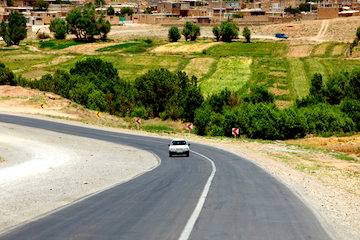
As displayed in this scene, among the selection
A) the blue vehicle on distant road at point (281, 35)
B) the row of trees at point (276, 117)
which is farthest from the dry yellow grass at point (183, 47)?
the row of trees at point (276, 117)

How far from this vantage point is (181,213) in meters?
17.3

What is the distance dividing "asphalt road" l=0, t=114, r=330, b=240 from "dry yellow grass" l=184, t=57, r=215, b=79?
80.1 m

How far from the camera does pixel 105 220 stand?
16094 millimetres

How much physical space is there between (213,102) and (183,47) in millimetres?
64158

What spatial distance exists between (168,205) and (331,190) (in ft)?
31.3

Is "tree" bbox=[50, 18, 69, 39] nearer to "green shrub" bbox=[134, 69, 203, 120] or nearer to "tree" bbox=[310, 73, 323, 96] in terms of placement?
"green shrub" bbox=[134, 69, 203, 120]

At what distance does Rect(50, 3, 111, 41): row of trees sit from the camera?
545ft

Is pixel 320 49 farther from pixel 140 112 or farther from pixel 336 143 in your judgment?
pixel 336 143

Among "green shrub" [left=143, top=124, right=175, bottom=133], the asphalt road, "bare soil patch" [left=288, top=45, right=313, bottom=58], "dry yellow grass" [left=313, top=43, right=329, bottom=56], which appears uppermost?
the asphalt road

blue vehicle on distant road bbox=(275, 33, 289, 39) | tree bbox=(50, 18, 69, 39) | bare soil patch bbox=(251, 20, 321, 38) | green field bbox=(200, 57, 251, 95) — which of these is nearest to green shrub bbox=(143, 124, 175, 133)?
green field bbox=(200, 57, 251, 95)

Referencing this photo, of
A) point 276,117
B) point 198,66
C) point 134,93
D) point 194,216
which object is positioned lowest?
point 198,66

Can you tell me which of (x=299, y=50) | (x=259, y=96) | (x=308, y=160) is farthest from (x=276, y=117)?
(x=299, y=50)

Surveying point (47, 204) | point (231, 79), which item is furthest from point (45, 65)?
point (47, 204)

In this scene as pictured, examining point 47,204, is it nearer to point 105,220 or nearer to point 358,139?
point 105,220
